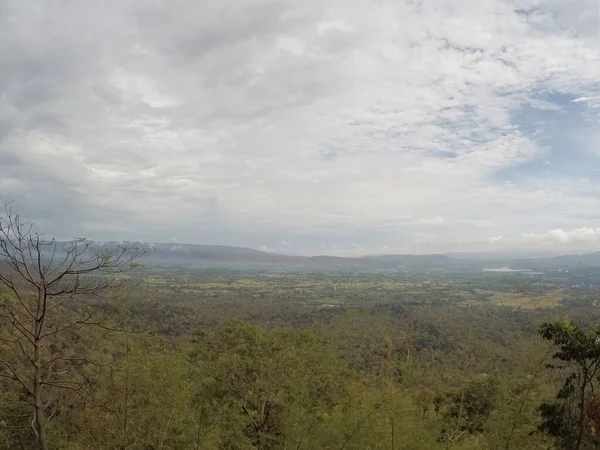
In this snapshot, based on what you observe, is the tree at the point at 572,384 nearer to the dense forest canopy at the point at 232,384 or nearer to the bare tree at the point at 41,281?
the dense forest canopy at the point at 232,384

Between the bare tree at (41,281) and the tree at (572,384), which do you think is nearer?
the bare tree at (41,281)

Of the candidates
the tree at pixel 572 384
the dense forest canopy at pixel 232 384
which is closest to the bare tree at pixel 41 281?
the dense forest canopy at pixel 232 384

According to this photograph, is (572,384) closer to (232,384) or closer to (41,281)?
(232,384)

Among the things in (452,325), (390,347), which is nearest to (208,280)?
(452,325)

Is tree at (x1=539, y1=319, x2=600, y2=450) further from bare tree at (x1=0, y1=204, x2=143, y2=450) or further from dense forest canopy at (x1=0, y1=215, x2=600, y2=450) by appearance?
bare tree at (x1=0, y1=204, x2=143, y2=450)

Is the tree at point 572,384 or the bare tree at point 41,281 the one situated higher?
the bare tree at point 41,281

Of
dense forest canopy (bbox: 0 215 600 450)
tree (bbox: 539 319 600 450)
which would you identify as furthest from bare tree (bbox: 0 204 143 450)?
tree (bbox: 539 319 600 450)

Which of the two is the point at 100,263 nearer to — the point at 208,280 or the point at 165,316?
the point at 165,316

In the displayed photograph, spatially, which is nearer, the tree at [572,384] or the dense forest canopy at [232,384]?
the dense forest canopy at [232,384]

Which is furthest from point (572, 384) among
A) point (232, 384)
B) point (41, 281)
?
point (41, 281)
